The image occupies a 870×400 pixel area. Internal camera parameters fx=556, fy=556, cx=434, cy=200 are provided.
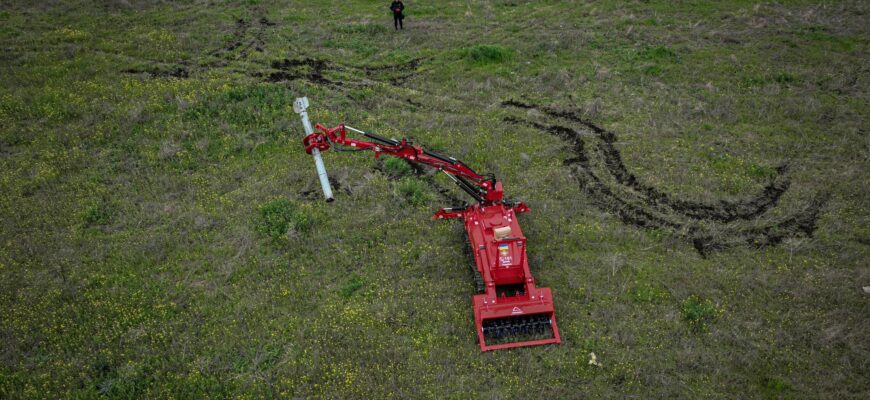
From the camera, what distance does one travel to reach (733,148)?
21.1m

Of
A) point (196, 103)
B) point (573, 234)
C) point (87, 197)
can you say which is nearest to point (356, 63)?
point (196, 103)

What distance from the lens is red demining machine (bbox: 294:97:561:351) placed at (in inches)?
553

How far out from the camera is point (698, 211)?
60.2ft

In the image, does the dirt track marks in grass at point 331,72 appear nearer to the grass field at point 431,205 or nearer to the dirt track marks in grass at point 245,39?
the grass field at point 431,205

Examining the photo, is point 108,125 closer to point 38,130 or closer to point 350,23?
point 38,130

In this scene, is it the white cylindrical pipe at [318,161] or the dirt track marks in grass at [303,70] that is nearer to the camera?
the white cylindrical pipe at [318,161]

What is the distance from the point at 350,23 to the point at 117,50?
12532 millimetres

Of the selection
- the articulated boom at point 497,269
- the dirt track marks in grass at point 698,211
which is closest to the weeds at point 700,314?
the dirt track marks in grass at point 698,211

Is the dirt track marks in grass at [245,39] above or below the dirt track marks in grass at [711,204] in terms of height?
above

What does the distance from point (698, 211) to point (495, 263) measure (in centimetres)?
809

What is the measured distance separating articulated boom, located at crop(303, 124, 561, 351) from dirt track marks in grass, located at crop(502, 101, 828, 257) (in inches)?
175

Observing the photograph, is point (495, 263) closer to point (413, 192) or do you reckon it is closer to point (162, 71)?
point (413, 192)

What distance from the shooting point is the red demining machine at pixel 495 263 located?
553 inches

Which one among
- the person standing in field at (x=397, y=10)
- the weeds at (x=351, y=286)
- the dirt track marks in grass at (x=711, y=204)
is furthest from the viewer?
the person standing in field at (x=397, y=10)
